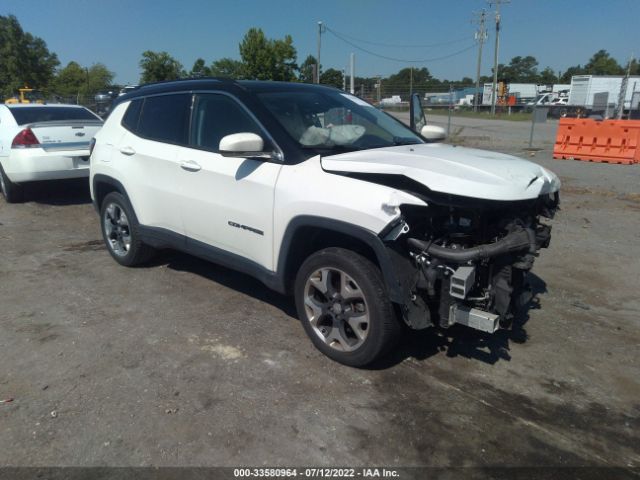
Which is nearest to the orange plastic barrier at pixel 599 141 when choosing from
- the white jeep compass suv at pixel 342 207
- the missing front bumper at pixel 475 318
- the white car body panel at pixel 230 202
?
the white jeep compass suv at pixel 342 207

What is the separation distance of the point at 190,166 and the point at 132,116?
1384 mm

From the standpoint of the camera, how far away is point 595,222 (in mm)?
7418

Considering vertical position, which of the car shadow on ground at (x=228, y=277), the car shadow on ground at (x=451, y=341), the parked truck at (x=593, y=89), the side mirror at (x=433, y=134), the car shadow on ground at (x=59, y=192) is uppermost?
the parked truck at (x=593, y=89)

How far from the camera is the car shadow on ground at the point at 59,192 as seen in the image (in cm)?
866

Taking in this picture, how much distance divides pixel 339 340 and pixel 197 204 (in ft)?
5.49

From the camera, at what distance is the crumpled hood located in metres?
2.92

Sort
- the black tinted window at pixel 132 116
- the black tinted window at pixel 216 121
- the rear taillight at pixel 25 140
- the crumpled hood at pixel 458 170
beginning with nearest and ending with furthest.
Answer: the crumpled hood at pixel 458 170 → the black tinted window at pixel 216 121 → the black tinted window at pixel 132 116 → the rear taillight at pixel 25 140

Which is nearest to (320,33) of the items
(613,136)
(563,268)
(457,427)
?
(613,136)

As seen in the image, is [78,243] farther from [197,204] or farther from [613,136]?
[613,136]

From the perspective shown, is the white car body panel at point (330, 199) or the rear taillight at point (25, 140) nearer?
the white car body panel at point (330, 199)

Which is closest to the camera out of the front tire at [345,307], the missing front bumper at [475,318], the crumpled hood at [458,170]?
the crumpled hood at [458,170]

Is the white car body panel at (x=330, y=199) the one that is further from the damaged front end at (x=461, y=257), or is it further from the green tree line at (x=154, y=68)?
the green tree line at (x=154, y=68)

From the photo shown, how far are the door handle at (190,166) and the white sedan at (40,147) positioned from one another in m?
4.81

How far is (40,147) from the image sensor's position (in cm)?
805
